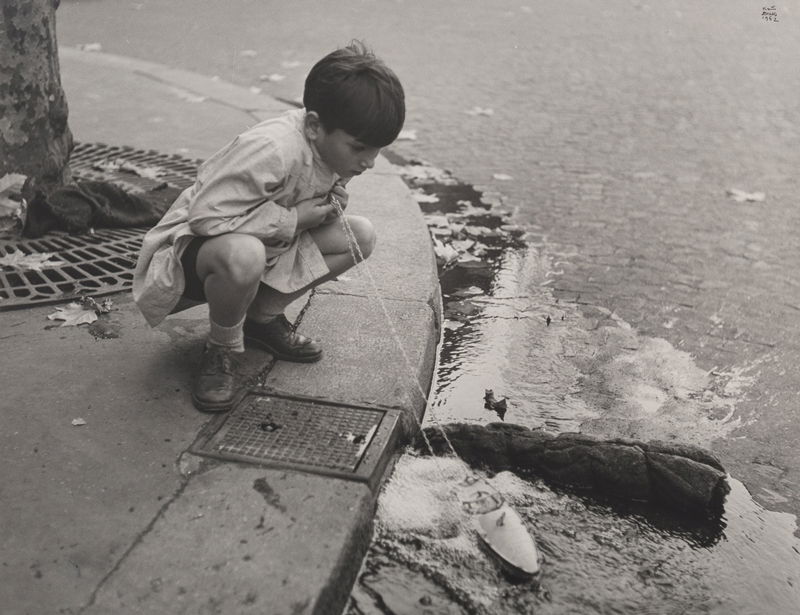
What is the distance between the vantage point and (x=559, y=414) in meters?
2.85

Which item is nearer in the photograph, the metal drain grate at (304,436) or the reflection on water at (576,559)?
the reflection on water at (576,559)

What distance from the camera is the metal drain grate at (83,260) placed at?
3160 mm

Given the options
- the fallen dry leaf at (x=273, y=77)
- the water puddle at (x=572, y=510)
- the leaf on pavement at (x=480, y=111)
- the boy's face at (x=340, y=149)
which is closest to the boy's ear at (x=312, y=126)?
the boy's face at (x=340, y=149)

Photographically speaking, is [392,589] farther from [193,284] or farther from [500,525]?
[193,284]

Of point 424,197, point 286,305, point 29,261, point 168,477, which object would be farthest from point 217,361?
point 424,197

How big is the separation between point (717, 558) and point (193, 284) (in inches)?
66.7

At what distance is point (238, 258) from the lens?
2.39 metres

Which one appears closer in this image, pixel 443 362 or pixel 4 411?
pixel 4 411

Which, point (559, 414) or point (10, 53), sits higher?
point (10, 53)

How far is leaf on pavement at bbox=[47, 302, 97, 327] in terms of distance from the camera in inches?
117

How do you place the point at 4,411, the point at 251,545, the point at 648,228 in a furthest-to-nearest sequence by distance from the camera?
the point at 648,228 → the point at 4,411 → the point at 251,545

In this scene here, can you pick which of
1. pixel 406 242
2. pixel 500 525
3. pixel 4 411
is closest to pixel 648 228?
pixel 406 242

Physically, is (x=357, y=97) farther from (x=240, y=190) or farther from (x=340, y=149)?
(x=240, y=190)

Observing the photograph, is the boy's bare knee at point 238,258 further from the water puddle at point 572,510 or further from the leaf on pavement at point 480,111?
the leaf on pavement at point 480,111
